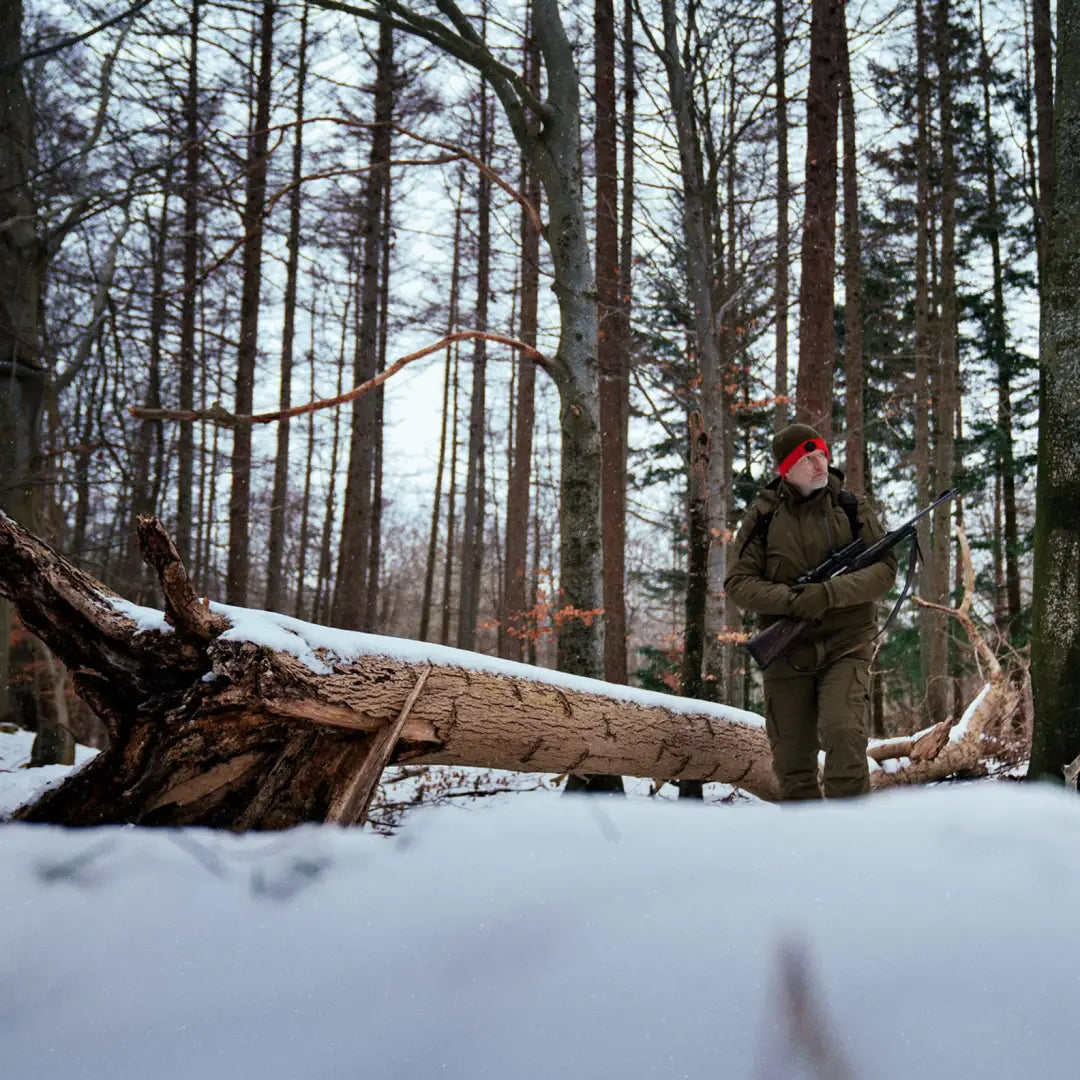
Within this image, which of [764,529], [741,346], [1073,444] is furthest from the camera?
[741,346]

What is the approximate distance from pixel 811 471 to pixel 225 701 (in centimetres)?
261

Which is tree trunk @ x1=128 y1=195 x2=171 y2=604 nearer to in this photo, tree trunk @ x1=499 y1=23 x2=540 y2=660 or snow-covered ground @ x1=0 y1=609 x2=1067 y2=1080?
tree trunk @ x1=499 y1=23 x2=540 y2=660

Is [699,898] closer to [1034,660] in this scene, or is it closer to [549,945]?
[549,945]

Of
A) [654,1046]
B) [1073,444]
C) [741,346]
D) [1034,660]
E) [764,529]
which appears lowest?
[654,1046]

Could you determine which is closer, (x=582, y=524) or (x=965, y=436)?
(x=582, y=524)

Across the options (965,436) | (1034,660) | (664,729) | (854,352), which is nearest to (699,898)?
(664,729)

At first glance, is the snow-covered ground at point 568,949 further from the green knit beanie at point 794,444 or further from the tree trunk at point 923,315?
the tree trunk at point 923,315

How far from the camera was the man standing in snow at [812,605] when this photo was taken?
324 centimetres

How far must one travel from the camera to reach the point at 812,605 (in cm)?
322

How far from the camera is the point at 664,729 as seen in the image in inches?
149

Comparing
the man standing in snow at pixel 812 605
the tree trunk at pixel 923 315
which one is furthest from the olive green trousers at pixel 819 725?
the tree trunk at pixel 923 315

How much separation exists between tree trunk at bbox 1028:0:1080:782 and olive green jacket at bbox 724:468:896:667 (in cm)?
75

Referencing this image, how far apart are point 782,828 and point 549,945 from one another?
748mm

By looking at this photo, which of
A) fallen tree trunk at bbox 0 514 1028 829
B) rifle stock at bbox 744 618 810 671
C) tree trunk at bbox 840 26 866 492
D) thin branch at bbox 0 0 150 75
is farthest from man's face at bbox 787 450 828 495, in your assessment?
tree trunk at bbox 840 26 866 492
